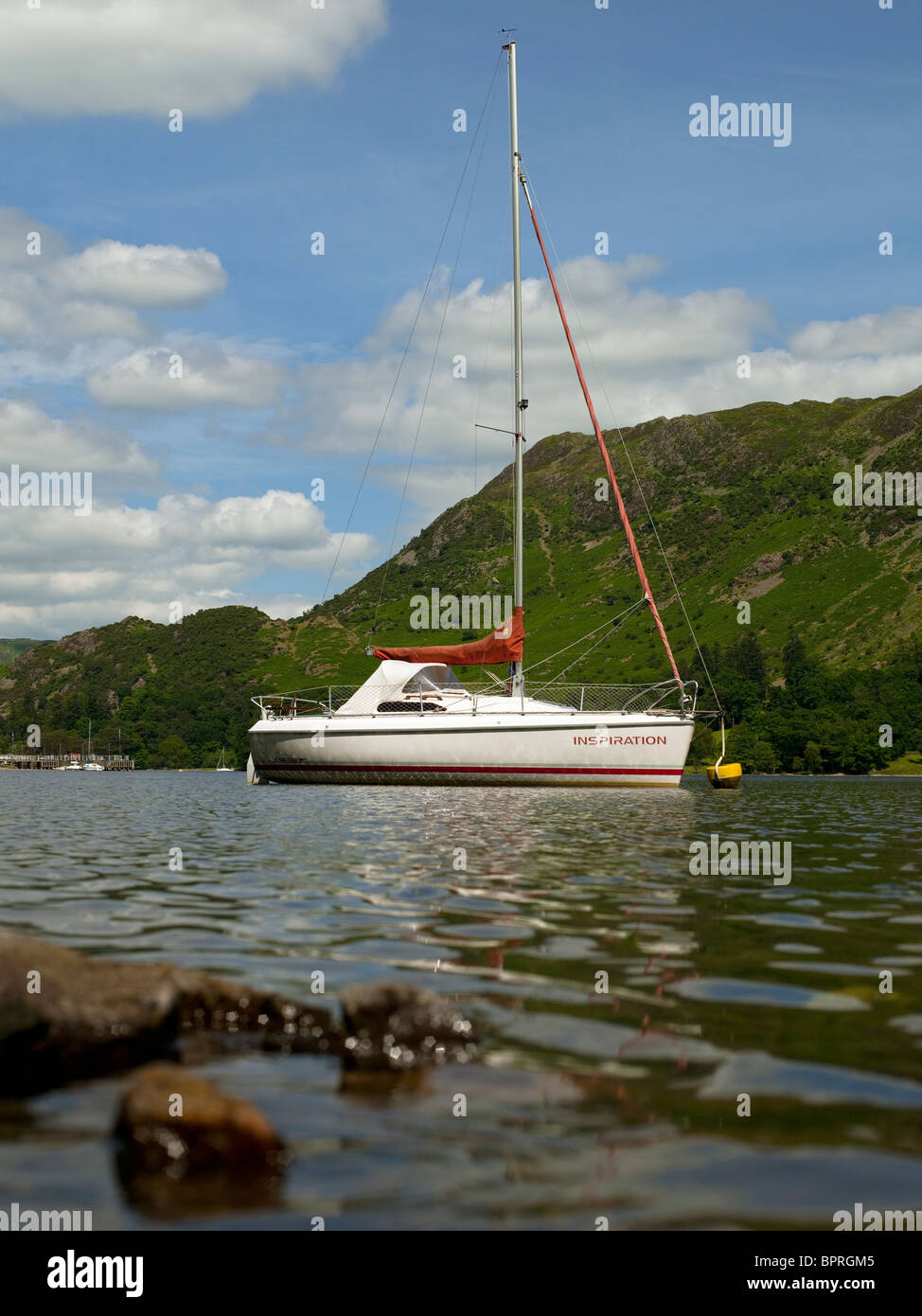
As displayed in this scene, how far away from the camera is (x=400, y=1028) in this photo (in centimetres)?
641

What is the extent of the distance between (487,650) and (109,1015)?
33783 mm

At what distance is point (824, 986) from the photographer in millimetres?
7914

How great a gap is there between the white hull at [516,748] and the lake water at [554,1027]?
62.8ft

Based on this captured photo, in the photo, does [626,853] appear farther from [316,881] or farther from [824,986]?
[824,986]

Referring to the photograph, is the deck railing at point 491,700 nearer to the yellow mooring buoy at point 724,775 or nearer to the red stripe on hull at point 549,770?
the red stripe on hull at point 549,770

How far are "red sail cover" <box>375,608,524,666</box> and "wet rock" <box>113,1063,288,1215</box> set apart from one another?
3365 centimetres

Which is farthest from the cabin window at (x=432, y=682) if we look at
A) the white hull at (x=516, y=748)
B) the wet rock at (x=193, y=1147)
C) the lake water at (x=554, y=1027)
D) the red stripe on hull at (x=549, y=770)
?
the wet rock at (x=193, y=1147)

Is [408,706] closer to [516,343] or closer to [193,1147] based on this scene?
[516,343]

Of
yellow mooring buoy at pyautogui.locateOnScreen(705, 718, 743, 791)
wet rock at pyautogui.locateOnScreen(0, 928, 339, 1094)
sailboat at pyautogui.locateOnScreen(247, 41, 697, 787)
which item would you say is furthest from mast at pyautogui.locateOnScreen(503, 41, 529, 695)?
wet rock at pyautogui.locateOnScreen(0, 928, 339, 1094)

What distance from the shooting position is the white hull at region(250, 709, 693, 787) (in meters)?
37.2

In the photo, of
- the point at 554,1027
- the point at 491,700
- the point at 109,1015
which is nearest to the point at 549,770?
the point at 491,700
